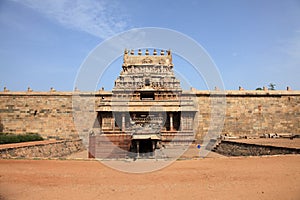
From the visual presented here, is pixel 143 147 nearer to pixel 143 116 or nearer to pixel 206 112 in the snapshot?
pixel 143 116

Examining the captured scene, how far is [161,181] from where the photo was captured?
22.6 feet

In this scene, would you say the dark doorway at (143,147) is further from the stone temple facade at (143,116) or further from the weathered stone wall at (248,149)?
the weathered stone wall at (248,149)

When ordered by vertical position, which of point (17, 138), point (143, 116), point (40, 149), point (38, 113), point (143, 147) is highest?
point (38, 113)

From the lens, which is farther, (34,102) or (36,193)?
(34,102)

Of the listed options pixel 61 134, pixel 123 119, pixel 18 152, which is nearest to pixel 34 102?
pixel 61 134

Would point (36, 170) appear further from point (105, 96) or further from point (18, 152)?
point (105, 96)

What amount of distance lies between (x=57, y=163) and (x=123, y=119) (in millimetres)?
10751

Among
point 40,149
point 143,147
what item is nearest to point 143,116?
point 143,147

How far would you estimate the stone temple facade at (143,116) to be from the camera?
47.2ft

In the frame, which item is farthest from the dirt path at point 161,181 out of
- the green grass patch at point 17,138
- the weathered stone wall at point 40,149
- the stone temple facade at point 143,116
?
the green grass patch at point 17,138

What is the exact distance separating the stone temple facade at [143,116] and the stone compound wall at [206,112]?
7.20ft

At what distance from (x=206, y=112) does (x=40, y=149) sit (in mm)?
14190

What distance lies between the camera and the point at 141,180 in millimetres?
7074

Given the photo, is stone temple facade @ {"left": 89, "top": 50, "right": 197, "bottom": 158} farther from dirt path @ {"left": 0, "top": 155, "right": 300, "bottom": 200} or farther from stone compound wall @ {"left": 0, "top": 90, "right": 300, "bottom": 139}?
dirt path @ {"left": 0, "top": 155, "right": 300, "bottom": 200}
